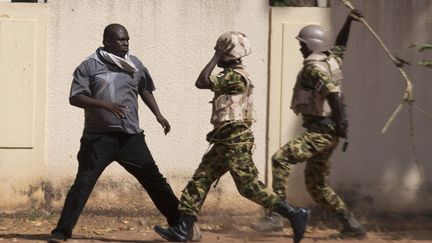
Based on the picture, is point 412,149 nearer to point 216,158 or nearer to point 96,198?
point 216,158

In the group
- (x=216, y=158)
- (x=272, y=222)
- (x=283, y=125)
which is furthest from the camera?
(x=283, y=125)

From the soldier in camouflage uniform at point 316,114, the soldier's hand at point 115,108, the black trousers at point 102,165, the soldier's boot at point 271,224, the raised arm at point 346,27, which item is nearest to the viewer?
the soldier's hand at point 115,108

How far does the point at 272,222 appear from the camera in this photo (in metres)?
8.20

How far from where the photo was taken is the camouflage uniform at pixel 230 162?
720 cm

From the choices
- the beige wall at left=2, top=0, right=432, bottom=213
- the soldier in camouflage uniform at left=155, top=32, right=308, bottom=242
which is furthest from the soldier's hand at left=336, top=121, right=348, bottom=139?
the beige wall at left=2, top=0, right=432, bottom=213

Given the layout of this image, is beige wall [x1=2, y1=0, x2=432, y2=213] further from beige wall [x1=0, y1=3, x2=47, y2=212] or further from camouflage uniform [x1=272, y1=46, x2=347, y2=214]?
camouflage uniform [x1=272, y1=46, x2=347, y2=214]

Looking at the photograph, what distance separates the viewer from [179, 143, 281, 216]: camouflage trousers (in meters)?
7.20

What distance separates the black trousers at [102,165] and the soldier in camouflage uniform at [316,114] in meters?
0.94

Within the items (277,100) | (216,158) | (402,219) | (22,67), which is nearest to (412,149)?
(402,219)

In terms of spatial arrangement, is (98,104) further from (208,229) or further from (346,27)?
(346,27)

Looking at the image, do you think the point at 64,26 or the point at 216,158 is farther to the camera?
the point at 64,26

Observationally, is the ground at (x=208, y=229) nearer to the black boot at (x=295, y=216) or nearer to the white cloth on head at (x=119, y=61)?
the black boot at (x=295, y=216)

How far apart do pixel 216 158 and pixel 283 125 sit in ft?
4.89

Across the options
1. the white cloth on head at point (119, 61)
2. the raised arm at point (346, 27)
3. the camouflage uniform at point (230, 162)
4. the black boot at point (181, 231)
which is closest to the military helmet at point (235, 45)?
the camouflage uniform at point (230, 162)
